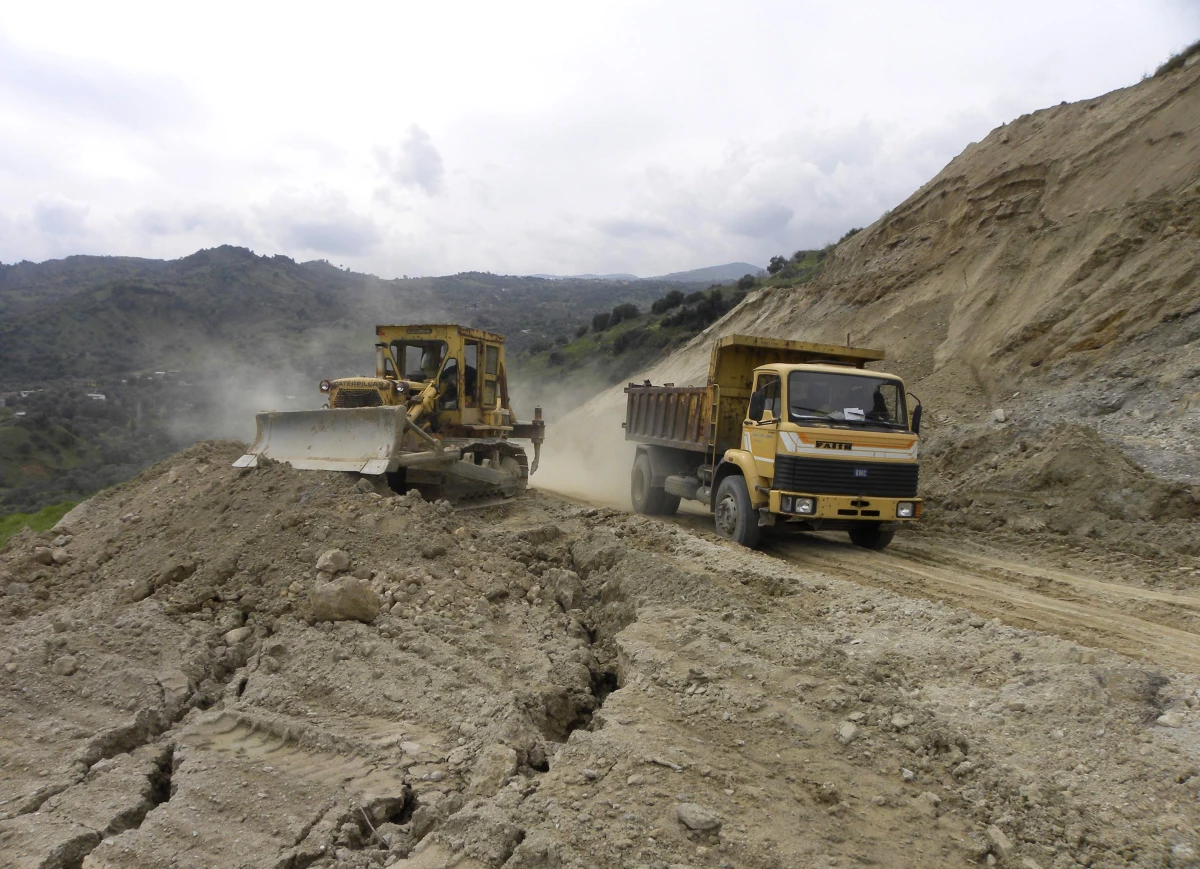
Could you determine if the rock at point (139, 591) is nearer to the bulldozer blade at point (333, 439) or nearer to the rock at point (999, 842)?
the bulldozer blade at point (333, 439)

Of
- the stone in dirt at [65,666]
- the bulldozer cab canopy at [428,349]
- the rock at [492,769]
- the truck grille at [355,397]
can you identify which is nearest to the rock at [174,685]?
the stone in dirt at [65,666]

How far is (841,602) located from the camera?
636cm

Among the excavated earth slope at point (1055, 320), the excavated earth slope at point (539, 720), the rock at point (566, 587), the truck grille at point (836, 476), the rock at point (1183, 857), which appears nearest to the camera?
the rock at point (1183, 857)

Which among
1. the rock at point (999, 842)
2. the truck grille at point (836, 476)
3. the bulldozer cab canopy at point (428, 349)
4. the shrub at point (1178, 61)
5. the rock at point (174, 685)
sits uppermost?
the shrub at point (1178, 61)

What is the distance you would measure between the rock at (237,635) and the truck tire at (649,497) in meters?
7.19

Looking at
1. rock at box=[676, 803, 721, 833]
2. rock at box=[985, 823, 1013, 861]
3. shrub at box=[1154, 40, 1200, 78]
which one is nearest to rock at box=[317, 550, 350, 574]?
rock at box=[676, 803, 721, 833]

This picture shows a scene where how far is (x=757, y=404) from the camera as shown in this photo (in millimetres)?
9289

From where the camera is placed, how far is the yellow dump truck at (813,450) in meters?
8.55

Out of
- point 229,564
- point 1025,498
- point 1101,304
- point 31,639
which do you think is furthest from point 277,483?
point 1101,304

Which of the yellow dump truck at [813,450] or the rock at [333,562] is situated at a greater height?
the yellow dump truck at [813,450]

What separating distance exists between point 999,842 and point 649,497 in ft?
29.8

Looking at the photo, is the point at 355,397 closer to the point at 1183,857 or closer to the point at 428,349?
the point at 428,349

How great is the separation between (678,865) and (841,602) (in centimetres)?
357

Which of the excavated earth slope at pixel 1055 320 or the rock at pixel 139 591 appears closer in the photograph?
the rock at pixel 139 591
